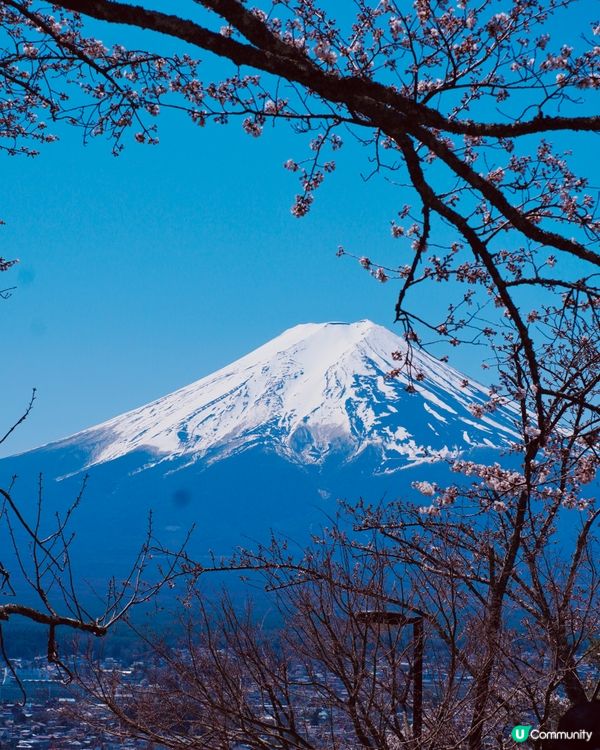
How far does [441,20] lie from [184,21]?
265 centimetres

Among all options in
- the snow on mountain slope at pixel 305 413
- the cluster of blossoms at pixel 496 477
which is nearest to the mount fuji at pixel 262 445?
the snow on mountain slope at pixel 305 413

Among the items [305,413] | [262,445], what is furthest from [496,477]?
[305,413]

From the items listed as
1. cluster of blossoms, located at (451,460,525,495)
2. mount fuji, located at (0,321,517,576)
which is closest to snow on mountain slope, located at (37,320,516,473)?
mount fuji, located at (0,321,517,576)

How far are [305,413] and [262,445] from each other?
10.6 meters

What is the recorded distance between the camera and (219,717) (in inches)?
251

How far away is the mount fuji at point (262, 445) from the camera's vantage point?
4828 inches

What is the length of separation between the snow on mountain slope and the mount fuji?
27 centimetres

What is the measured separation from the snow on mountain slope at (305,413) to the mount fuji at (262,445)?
27 centimetres

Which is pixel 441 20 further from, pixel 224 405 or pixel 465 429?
pixel 224 405

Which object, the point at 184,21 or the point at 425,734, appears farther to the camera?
the point at 425,734

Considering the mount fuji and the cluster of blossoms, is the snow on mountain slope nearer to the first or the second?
the mount fuji

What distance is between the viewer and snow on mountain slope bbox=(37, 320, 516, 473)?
433ft

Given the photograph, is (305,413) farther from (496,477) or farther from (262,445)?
(496,477)

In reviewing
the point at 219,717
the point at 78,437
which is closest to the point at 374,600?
the point at 219,717
